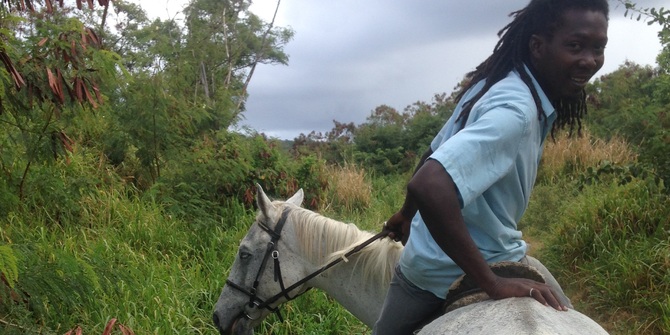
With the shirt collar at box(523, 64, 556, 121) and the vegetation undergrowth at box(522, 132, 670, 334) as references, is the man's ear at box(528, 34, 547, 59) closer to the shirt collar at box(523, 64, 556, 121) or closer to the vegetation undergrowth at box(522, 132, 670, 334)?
the shirt collar at box(523, 64, 556, 121)

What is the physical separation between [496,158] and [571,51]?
1.44ft

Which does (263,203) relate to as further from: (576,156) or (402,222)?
(576,156)

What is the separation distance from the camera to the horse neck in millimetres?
2830

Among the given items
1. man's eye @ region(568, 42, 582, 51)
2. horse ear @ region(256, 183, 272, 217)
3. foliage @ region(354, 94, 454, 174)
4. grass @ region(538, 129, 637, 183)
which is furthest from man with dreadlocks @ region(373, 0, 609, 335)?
foliage @ region(354, 94, 454, 174)

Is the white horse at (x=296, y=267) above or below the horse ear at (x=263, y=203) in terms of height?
below

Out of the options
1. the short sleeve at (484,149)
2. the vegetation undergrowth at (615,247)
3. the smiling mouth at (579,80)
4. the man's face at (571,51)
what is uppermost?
the man's face at (571,51)

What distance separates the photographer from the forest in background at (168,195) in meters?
2.97

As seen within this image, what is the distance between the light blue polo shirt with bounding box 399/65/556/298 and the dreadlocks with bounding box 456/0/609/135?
4 cm

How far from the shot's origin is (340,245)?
9.63ft

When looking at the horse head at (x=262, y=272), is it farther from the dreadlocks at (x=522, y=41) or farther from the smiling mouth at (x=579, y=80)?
the smiling mouth at (x=579, y=80)

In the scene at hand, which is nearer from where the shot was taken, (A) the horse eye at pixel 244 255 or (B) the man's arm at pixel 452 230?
(B) the man's arm at pixel 452 230

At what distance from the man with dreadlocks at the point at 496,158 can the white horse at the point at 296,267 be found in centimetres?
67

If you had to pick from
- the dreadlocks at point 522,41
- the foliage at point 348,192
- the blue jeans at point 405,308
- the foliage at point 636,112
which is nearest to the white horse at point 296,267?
the blue jeans at point 405,308

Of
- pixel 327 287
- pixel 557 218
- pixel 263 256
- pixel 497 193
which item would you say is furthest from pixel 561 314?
pixel 557 218
